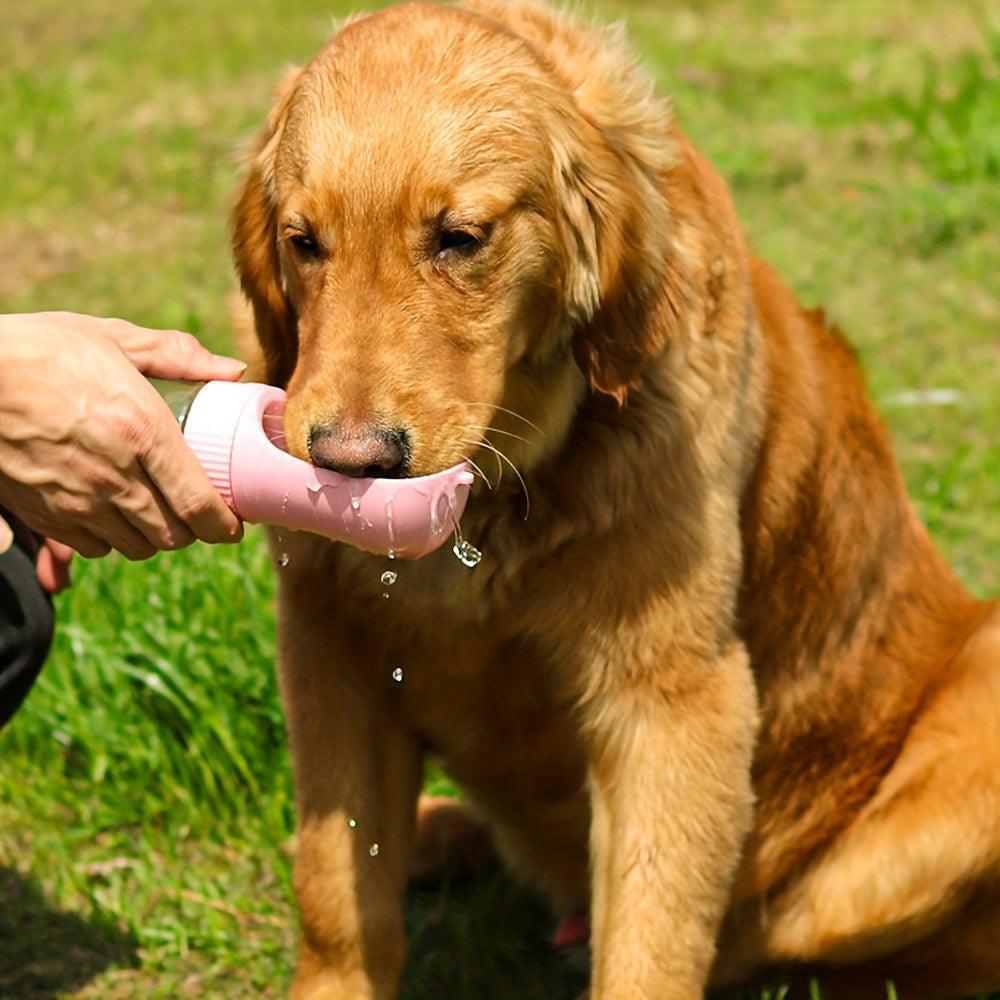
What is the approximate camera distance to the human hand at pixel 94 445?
269cm

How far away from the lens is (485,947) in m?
3.89

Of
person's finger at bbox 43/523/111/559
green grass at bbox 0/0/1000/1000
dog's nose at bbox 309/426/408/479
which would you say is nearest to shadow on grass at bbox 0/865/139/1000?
green grass at bbox 0/0/1000/1000

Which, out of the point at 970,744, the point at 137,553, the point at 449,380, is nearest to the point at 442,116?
the point at 449,380

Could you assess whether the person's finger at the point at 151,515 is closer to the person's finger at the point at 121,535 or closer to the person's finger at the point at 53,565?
the person's finger at the point at 121,535

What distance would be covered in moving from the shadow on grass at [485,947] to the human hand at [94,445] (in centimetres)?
144

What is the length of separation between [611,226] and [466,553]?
663mm

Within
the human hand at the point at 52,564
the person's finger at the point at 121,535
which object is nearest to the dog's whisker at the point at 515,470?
the person's finger at the point at 121,535

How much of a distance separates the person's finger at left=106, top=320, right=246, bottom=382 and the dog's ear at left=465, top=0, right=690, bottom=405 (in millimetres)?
651

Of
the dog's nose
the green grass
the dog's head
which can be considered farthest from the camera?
the green grass

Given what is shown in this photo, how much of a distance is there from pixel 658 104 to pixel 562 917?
186 centimetres

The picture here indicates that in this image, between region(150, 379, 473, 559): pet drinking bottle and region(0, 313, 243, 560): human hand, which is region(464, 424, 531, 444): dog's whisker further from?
region(0, 313, 243, 560): human hand

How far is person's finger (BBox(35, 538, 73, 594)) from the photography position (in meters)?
3.81

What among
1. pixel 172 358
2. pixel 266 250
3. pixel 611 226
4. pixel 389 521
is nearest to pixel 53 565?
pixel 172 358

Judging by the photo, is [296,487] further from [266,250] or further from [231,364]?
[266,250]
